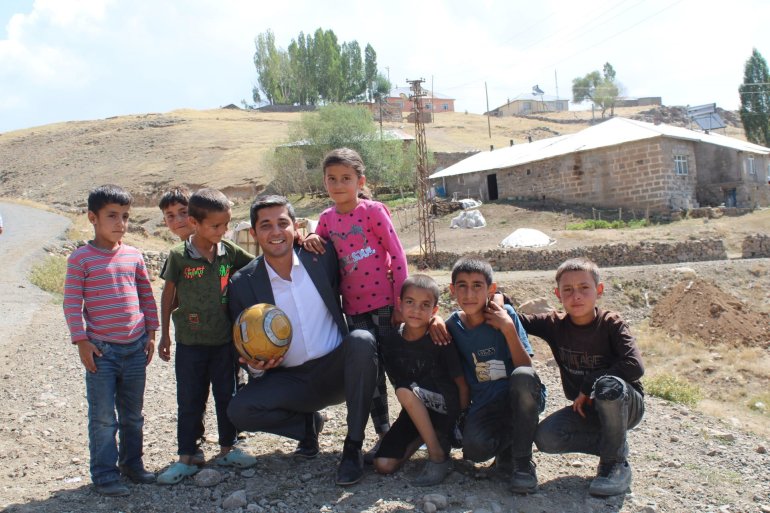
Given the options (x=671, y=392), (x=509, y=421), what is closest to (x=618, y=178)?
(x=671, y=392)

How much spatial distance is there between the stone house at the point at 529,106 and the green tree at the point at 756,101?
35304mm

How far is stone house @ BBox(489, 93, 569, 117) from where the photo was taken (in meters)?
87.8

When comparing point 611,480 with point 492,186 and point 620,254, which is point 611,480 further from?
point 492,186

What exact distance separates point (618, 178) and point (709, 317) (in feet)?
55.5

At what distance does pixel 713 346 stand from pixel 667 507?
916cm

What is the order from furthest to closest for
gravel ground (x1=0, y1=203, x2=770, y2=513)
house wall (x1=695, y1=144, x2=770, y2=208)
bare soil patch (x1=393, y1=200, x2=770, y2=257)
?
1. house wall (x1=695, y1=144, x2=770, y2=208)
2. bare soil patch (x1=393, y1=200, x2=770, y2=257)
3. gravel ground (x1=0, y1=203, x2=770, y2=513)

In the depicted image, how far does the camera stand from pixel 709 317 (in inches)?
467

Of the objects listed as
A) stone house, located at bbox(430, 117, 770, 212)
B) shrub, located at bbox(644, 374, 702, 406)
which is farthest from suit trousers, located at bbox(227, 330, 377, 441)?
stone house, located at bbox(430, 117, 770, 212)

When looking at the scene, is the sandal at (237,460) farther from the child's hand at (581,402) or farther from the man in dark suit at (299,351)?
the child's hand at (581,402)

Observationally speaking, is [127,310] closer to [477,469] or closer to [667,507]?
[477,469]

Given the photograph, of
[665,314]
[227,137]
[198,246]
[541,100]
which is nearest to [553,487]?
[198,246]

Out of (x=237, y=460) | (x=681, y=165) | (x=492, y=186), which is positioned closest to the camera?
(x=237, y=460)

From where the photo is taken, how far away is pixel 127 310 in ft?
11.6

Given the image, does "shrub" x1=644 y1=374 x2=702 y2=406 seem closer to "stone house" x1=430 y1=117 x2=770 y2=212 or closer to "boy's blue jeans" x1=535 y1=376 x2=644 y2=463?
"boy's blue jeans" x1=535 y1=376 x2=644 y2=463
